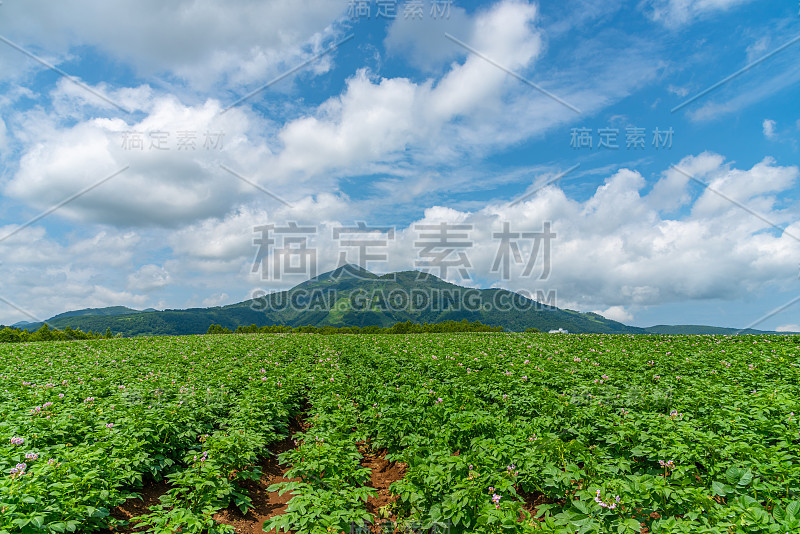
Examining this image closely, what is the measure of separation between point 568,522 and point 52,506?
6.27 m

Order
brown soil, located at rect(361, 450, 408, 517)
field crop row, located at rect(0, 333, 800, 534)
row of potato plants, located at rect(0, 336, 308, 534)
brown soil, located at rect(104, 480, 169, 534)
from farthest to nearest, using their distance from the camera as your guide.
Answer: brown soil, located at rect(361, 450, 408, 517) < brown soil, located at rect(104, 480, 169, 534) < row of potato plants, located at rect(0, 336, 308, 534) < field crop row, located at rect(0, 333, 800, 534)

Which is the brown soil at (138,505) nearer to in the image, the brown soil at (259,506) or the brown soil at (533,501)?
the brown soil at (259,506)

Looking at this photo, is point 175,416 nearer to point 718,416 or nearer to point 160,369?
point 160,369

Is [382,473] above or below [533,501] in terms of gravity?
below

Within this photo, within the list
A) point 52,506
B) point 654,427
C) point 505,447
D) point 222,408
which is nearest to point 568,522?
point 505,447

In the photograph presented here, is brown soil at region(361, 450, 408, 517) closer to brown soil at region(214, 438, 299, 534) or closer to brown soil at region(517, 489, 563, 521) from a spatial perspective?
brown soil at region(214, 438, 299, 534)

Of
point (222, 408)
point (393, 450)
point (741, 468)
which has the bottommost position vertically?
point (393, 450)

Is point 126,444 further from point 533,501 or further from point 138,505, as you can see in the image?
point 533,501

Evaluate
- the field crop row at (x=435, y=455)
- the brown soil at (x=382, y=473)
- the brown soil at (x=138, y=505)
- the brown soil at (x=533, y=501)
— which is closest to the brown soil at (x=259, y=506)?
the field crop row at (x=435, y=455)

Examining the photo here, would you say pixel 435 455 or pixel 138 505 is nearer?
pixel 435 455

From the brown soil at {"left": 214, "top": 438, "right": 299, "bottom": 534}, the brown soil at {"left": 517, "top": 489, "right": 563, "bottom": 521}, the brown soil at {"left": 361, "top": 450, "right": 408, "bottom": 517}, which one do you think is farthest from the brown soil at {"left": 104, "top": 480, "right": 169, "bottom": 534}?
the brown soil at {"left": 517, "top": 489, "right": 563, "bottom": 521}

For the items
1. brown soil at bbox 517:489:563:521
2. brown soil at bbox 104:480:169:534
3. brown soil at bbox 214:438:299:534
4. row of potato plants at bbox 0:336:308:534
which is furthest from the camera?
brown soil at bbox 517:489:563:521

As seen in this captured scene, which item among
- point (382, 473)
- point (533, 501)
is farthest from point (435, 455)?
point (382, 473)

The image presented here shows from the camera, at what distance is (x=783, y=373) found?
1155 centimetres
